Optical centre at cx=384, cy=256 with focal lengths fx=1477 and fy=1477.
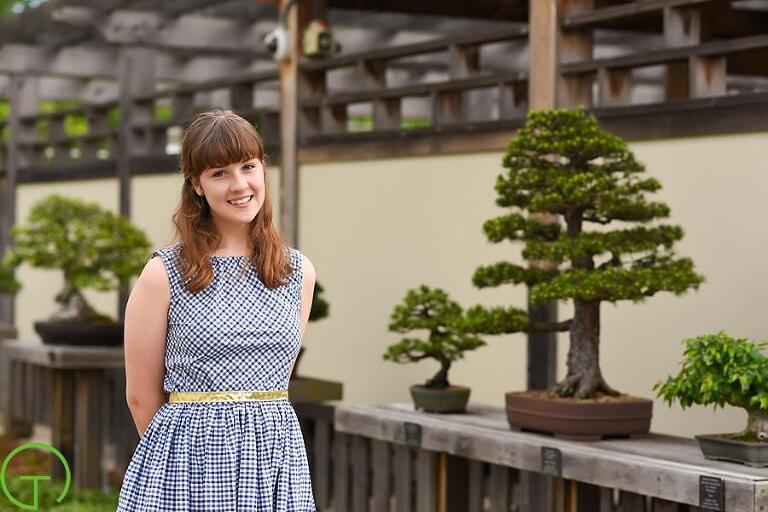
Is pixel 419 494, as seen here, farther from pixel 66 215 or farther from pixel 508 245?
pixel 66 215

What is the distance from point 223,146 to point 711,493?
1646 millimetres

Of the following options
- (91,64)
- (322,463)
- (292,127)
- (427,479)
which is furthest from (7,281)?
(427,479)

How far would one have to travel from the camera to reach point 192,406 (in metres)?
2.84

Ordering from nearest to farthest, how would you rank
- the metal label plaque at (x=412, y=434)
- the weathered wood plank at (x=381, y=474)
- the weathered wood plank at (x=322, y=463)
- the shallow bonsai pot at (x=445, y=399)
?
the metal label plaque at (x=412, y=434) < the shallow bonsai pot at (x=445, y=399) < the weathered wood plank at (x=381, y=474) < the weathered wood plank at (x=322, y=463)

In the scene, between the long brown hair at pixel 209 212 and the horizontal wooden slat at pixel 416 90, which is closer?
the long brown hair at pixel 209 212

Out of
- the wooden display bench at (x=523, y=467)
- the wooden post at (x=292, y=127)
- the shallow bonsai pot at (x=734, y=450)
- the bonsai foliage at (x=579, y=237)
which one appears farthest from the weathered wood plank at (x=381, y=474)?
the wooden post at (x=292, y=127)

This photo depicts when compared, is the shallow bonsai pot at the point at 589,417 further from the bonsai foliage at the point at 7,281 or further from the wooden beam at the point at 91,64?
the wooden beam at the point at 91,64

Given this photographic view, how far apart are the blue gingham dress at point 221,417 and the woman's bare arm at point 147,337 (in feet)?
0.06

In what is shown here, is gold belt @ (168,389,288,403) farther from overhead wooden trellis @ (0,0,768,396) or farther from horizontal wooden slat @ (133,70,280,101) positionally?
horizontal wooden slat @ (133,70,280,101)

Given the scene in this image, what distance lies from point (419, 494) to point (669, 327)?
1032mm

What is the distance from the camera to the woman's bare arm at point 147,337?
2801mm

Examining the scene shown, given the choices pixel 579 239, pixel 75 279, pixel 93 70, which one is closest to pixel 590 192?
pixel 579 239

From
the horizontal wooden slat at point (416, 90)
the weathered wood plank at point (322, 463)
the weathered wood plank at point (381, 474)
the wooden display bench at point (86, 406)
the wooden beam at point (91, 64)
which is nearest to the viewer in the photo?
the weathered wood plank at point (381, 474)

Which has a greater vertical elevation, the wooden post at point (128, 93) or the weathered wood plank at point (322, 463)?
the wooden post at point (128, 93)
